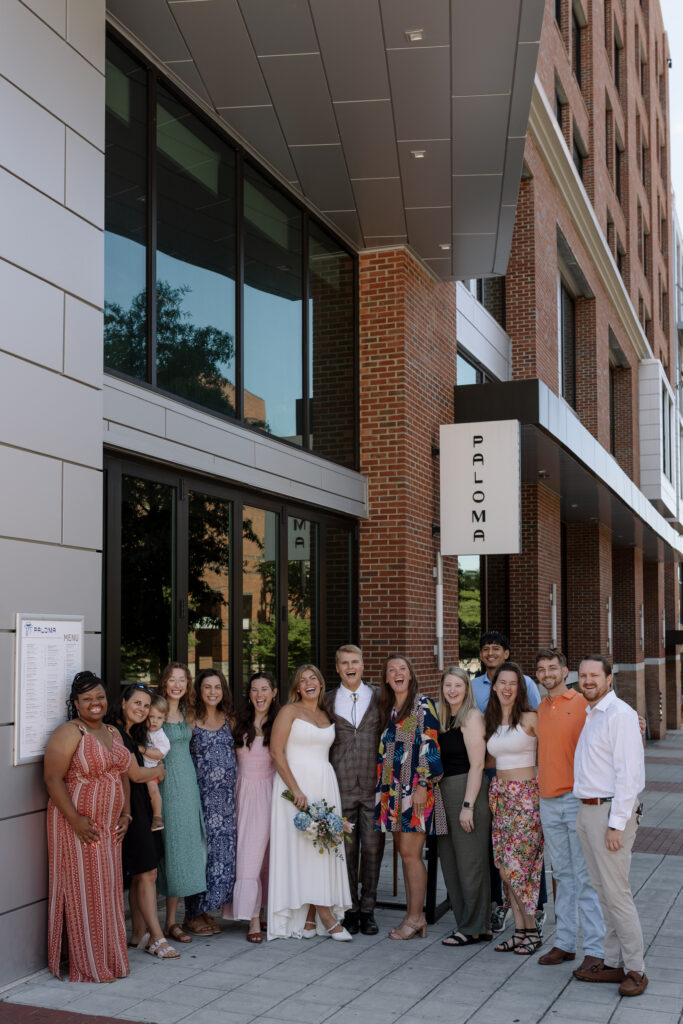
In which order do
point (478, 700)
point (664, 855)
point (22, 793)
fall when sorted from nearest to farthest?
point (22, 793)
point (478, 700)
point (664, 855)

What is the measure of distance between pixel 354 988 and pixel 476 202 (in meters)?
7.94

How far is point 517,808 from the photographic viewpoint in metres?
7.33

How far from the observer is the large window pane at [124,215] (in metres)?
8.18

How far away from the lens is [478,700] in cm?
926

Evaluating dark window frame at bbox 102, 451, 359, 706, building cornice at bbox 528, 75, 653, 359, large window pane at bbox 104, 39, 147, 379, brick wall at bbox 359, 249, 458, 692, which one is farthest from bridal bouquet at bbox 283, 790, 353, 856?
building cornice at bbox 528, 75, 653, 359

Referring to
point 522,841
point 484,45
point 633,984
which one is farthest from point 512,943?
point 484,45

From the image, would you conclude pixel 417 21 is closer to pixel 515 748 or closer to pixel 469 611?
pixel 515 748

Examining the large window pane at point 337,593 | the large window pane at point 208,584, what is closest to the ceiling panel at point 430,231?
the large window pane at point 337,593

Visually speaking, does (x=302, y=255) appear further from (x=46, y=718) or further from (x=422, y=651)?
(x=46, y=718)

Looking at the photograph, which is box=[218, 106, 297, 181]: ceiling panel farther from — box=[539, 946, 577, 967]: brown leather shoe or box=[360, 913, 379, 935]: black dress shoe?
box=[539, 946, 577, 967]: brown leather shoe

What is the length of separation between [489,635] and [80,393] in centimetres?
416

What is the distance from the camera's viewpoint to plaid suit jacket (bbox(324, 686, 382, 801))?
777 cm

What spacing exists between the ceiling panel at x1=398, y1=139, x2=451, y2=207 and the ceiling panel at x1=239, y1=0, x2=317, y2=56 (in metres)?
1.85

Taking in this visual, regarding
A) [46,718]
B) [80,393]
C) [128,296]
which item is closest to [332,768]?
[46,718]
